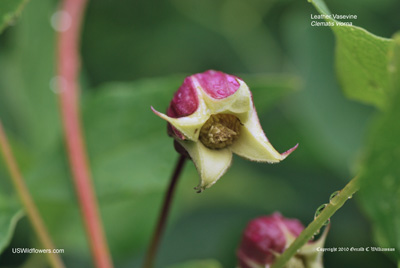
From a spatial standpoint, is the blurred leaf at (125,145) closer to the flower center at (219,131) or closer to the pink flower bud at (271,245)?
the pink flower bud at (271,245)

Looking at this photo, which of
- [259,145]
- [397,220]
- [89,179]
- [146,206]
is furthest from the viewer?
[146,206]

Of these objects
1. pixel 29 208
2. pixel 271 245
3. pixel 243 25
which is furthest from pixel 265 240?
pixel 243 25

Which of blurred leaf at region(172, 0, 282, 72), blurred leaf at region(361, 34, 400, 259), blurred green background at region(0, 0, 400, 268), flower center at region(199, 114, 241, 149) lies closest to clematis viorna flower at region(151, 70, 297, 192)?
flower center at region(199, 114, 241, 149)

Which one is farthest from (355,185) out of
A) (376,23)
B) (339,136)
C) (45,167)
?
(376,23)

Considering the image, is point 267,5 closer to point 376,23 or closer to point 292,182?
point 376,23

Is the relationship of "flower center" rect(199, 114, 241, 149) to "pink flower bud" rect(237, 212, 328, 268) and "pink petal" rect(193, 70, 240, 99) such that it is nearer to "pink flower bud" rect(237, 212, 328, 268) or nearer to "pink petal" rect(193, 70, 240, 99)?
"pink petal" rect(193, 70, 240, 99)

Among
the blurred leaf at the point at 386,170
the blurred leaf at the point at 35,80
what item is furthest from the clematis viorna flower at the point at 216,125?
the blurred leaf at the point at 35,80
